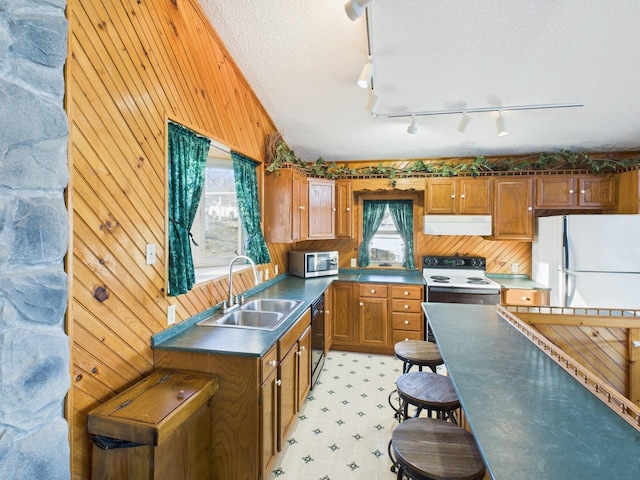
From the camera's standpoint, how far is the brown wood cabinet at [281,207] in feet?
11.1

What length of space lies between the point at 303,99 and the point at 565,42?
216cm

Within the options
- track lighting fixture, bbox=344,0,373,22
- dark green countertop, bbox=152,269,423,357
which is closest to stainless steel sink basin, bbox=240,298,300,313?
dark green countertop, bbox=152,269,423,357

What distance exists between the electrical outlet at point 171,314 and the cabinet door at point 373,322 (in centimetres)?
239

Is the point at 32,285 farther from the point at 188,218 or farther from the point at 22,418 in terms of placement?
the point at 188,218

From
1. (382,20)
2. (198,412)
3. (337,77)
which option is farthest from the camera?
(337,77)

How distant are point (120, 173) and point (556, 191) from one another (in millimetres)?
4414

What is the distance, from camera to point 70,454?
1.29m

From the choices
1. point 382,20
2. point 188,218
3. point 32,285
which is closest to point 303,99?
point 382,20

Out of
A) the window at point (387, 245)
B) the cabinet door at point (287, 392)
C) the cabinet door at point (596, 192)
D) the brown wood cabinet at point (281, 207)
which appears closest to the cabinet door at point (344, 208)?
the window at point (387, 245)

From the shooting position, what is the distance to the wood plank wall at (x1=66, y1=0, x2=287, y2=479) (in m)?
1.37

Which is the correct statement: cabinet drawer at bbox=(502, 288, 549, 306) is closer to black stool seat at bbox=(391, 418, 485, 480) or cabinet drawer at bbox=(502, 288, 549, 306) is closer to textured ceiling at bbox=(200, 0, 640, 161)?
textured ceiling at bbox=(200, 0, 640, 161)

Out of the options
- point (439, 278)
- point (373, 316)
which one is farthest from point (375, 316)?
point (439, 278)

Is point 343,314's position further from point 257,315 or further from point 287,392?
point 287,392

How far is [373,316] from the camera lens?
12.7ft
